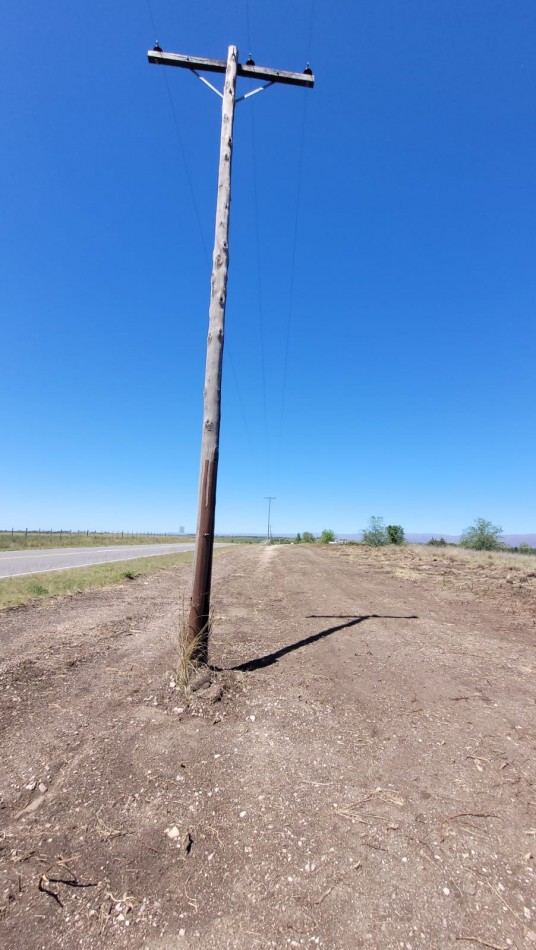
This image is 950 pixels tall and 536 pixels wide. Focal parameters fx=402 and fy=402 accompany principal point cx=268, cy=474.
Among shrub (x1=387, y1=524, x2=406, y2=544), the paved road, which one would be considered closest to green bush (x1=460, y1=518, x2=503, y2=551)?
shrub (x1=387, y1=524, x2=406, y2=544)

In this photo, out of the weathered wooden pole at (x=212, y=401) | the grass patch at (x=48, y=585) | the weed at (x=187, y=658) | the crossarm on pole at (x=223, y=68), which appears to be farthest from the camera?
the grass patch at (x=48, y=585)

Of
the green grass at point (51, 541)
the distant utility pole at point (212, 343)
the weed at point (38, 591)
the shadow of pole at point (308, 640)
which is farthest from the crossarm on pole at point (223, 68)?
the green grass at point (51, 541)

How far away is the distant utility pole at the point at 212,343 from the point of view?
5070 mm

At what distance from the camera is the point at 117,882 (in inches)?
86.4

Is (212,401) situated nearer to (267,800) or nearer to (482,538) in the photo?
(267,800)

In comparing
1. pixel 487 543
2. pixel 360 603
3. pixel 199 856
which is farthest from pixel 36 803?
pixel 487 543

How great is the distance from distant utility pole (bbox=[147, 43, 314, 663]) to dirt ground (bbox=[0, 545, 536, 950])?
3.01 ft

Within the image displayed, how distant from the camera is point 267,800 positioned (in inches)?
113

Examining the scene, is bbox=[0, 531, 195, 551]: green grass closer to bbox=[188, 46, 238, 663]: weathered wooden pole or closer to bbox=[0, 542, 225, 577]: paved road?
bbox=[0, 542, 225, 577]: paved road

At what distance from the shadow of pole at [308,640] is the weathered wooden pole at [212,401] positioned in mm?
759

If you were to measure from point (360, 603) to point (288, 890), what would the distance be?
9083mm

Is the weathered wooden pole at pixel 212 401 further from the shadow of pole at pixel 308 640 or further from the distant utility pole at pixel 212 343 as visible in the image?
the shadow of pole at pixel 308 640

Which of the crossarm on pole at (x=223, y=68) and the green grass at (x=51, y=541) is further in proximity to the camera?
the green grass at (x=51, y=541)

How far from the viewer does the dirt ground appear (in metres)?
2.01
